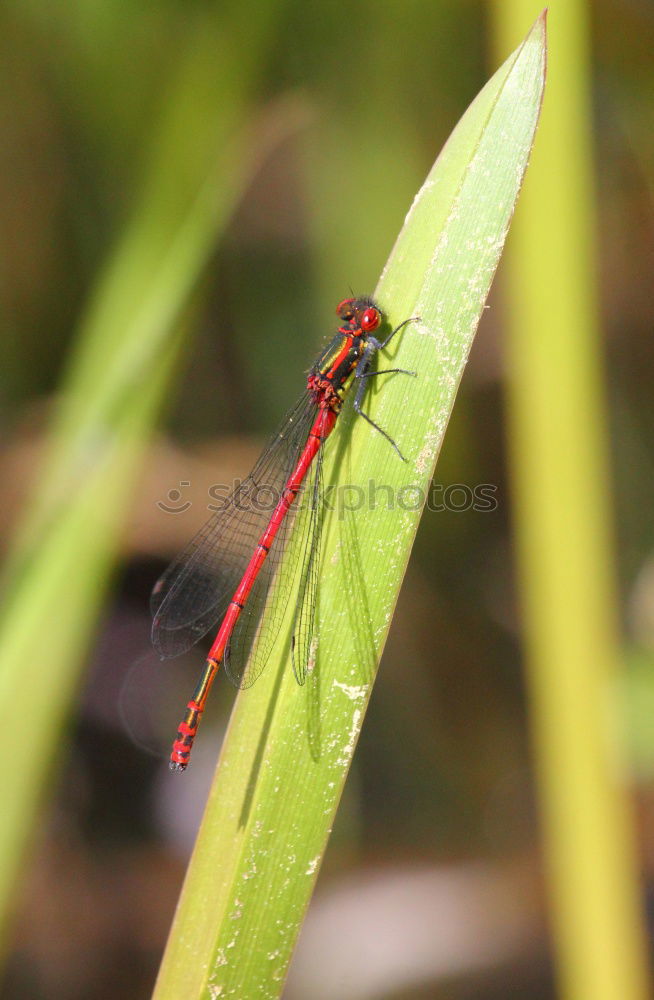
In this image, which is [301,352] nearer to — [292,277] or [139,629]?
[292,277]

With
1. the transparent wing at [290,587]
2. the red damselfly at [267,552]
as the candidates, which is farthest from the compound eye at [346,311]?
the transparent wing at [290,587]

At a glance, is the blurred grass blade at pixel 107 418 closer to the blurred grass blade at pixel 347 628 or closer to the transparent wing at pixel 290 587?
the transparent wing at pixel 290 587

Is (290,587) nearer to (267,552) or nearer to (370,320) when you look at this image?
(370,320)

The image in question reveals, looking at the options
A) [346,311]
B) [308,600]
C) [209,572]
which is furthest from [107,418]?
[308,600]

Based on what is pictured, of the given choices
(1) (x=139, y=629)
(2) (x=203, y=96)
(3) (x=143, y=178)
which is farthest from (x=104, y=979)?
(2) (x=203, y=96)

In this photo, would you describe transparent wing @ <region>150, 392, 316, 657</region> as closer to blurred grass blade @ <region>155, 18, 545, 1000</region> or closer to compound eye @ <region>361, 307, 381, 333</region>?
compound eye @ <region>361, 307, 381, 333</region>

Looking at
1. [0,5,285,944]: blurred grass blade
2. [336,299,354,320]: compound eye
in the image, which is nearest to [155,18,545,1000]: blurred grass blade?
[336,299,354,320]: compound eye

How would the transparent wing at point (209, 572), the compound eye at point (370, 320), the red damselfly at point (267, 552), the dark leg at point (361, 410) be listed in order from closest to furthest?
the dark leg at point (361, 410), the red damselfly at point (267, 552), the compound eye at point (370, 320), the transparent wing at point (209, 572)
